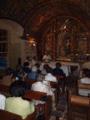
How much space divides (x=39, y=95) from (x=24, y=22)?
8732mm

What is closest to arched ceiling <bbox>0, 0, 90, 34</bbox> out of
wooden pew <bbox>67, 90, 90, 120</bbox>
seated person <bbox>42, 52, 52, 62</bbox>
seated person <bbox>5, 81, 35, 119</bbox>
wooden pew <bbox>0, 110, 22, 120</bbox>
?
seated person <bbox>42, 52, 52, 62</bbox>

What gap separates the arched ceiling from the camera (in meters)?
13.4

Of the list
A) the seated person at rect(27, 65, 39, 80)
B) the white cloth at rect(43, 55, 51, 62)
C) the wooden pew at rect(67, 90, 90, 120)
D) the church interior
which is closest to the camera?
the wooden pew at rect(67, 90, 90, 120)

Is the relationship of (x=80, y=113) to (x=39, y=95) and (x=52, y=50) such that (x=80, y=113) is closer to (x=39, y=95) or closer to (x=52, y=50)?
(x=39, y=95)

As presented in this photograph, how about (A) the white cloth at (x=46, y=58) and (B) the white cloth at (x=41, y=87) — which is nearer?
(B) the white cloth at (x=41, y=87)

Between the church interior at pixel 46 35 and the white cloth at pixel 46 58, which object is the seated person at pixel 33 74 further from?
the white cloth at pixel 46 58

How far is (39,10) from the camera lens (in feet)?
48.3

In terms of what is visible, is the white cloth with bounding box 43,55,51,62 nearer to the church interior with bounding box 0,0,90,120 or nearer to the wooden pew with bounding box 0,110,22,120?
the church interior with bounding box 0,0,90,120

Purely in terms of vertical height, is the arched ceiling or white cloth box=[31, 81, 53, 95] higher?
the arched ceiling

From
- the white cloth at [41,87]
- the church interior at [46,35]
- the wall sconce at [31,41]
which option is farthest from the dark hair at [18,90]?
the wall sconce at [31,41]

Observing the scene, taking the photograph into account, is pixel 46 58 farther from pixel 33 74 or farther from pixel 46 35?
pixel 33 74

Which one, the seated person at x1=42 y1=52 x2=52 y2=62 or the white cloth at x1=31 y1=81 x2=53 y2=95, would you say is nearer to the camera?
the white cloth at x1=31 y1=81 x2=53 y2=95

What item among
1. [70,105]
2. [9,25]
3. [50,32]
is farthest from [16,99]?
[50,32]

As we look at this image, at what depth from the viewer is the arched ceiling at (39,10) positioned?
13412 mm
